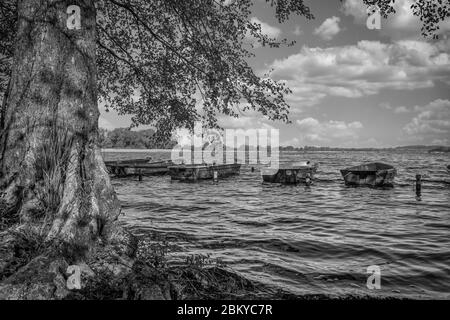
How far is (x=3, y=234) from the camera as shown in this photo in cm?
523

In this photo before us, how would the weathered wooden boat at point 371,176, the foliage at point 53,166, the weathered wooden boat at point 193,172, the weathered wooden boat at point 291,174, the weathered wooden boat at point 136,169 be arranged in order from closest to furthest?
the foliage at point 53,166 → the weathered wooden boat at point 371,176 → the weathered wooden boat at point 291,174 → the weathered wooden boat at point 193,172 → the weathered wooden boat at point 136,169

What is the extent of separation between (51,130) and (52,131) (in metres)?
0.02

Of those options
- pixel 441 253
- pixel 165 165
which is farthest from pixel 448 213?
pixel 165 165

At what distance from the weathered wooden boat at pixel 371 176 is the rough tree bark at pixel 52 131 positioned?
27.7 m

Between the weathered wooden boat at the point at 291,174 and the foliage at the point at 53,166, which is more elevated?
the foliage at the point at 53,166

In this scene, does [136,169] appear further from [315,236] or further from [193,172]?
[315,236]

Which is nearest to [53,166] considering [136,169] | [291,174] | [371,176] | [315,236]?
[315,236]

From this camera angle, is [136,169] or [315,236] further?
[136,169]

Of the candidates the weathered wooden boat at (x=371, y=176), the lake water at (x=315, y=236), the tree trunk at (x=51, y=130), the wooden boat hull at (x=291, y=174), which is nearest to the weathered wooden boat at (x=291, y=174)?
the wooden boat hull at (x=291, y=174)

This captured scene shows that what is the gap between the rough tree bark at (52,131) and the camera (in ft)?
18.9

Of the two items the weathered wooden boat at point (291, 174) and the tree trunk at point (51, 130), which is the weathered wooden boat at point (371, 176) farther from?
the tree trunk at point (51, 130)

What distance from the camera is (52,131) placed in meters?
6.03
